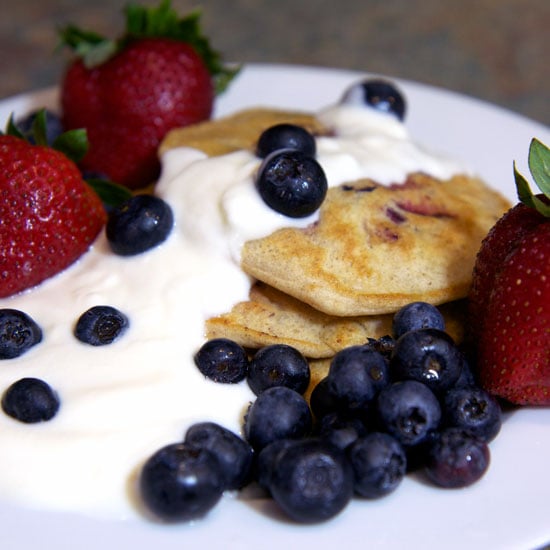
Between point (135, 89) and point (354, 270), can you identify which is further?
point (135, 89)

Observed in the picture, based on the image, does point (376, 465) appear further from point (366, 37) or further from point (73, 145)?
point (366, 37)

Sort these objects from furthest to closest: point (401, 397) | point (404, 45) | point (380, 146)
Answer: point (404, 45), point (380, 146), point (401, 397)

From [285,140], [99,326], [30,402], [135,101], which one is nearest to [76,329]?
[99,326]

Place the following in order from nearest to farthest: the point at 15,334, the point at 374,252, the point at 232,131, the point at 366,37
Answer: the point at 15,334, the point at 374,252, the point at 232,131, the point at 366,37

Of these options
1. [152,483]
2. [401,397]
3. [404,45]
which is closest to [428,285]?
[401,397]

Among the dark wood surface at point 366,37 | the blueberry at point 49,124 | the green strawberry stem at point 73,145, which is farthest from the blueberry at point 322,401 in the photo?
the dark wood surface at point 366,37

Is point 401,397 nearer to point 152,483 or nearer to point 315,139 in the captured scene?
point 152,483

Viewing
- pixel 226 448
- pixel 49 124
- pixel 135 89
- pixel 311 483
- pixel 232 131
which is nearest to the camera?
pixel 311 483
